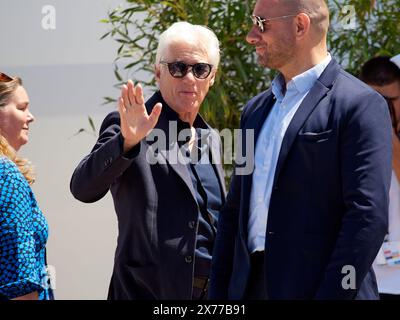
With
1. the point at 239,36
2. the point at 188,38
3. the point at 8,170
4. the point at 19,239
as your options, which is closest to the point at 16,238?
the point at 19,239

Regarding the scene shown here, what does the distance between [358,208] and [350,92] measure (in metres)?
0.39

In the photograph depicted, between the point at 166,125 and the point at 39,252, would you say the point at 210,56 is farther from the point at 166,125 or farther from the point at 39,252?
the point at 39,252

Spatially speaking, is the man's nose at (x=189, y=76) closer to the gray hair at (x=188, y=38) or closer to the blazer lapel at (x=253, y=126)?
the gray hair at (x=188, y=38)

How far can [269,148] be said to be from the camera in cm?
311

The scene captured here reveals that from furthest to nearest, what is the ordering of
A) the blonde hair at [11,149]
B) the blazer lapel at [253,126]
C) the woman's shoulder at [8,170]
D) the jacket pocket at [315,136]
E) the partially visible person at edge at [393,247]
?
the partially visible person at edge at [393,247], the blonde hair at [11,149], the blazer lapel at [253,126], the woman's shoulder at [8,170], the jacket pocket at [315,136]

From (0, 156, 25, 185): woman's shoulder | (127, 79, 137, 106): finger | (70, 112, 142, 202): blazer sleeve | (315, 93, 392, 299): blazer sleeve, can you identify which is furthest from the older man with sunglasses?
(315, 93, 392, 299): blazer sleeve

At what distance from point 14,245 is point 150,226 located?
0.76m

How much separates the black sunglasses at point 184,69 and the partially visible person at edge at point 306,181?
70cm

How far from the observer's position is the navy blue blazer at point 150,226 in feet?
11.9

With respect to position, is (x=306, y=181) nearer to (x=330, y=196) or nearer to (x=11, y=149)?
(x=330, y=196)

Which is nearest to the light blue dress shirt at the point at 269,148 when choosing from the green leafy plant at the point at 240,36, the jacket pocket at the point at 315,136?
the jacket pocket at the point at 315,136

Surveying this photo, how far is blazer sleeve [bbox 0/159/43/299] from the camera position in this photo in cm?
298

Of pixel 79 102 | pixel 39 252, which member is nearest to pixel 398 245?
pixel 39 252

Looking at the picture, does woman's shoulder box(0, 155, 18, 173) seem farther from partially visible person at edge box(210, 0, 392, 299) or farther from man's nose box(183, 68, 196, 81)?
man's nose box(183, 68, 196, 81)
